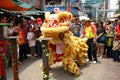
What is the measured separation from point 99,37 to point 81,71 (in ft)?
9.97

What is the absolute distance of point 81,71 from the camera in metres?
8.82

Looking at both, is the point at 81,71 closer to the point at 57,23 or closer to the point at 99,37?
the point at 57,23

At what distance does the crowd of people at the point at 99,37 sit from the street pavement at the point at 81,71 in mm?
511

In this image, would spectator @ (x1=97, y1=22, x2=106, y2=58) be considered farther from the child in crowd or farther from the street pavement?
the child in crowd

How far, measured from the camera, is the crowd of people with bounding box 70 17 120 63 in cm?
995

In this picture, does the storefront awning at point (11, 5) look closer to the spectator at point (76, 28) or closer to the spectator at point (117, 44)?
the spectator at point (76, 28)

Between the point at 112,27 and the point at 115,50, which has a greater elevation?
the point at 112,27

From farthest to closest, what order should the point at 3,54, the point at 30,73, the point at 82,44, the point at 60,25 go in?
the point at 82,44
the point at 30,73
the point at 60,25
the point at 3,54

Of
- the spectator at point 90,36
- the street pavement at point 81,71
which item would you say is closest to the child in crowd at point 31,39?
the street pavement at point 81,71

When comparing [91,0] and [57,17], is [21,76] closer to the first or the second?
[57,17]

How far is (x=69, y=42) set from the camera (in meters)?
8.19

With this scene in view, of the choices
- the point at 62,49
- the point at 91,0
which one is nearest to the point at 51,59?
the point at 62,49

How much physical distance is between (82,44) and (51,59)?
61.3 inches

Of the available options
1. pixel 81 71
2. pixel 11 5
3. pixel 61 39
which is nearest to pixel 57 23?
pixel 61 39
